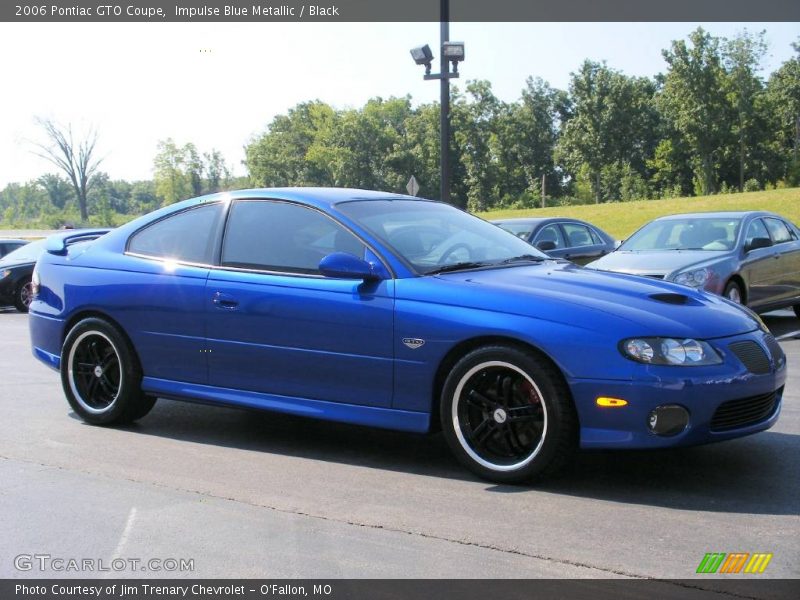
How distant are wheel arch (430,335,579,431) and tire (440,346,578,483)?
0.06 feet

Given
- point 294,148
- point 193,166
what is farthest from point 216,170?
point 294,148

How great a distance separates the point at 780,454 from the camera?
17.0 feet

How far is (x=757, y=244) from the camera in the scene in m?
11.2

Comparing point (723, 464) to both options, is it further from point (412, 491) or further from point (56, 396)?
point (56, 396)

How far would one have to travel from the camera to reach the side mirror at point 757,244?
1109cm

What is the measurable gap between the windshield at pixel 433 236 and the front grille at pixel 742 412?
157cm

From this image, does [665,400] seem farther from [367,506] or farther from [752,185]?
[752,185]

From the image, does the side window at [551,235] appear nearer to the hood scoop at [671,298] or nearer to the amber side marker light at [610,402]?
the hood scoop at [671,298]

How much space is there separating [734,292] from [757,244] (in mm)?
798

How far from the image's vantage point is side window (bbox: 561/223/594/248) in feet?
48.8

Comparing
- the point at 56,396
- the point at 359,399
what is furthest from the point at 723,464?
the point at 56,396

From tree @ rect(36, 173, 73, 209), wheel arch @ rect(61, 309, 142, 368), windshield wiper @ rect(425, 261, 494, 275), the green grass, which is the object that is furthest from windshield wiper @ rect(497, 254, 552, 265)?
tree @ rect(36, 173, 73, 209)

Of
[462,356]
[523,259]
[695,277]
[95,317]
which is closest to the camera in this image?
[462,356]
